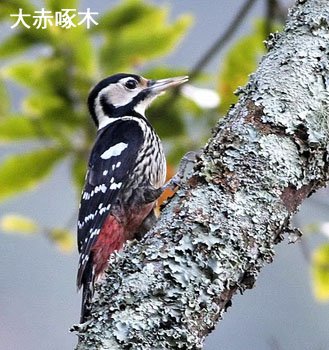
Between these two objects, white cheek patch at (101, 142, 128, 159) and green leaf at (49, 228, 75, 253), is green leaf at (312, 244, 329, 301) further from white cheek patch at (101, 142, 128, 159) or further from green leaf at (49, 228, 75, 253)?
green leaf at (49, 228, 75, 253)

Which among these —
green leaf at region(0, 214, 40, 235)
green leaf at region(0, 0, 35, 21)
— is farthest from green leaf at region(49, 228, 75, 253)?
green leaf at region(0, 0, 35, 21)

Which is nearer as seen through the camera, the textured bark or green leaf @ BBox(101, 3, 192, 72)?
the textured bark

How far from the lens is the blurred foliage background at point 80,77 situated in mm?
3084

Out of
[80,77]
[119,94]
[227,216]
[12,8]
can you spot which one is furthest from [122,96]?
[227,216]

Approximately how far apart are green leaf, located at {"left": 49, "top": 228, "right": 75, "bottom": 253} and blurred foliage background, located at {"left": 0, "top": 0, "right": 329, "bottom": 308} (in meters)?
0.31

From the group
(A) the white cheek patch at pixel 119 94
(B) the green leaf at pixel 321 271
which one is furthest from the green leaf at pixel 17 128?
(B) the green leaf at pixel 321 271

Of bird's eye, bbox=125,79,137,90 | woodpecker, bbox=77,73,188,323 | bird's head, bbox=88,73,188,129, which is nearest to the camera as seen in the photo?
woodpecker, bbox=77,73,188,323

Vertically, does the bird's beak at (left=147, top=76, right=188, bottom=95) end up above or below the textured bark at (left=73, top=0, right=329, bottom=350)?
above

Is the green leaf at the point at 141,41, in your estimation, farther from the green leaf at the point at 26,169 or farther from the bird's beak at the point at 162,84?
the green leaf at the point at 26,169

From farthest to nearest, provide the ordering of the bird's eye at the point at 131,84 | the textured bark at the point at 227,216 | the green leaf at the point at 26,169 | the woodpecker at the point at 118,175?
the bird's eye at the point at 131,84 → the green leaf at the point at 26,169 → the woodpecker at the point at 118,175 → the textured bark at the point at 227,216

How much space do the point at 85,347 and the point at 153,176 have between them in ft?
5.36

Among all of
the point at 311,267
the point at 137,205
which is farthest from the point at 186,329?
the point at 311,267

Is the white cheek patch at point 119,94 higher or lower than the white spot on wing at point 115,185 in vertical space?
higher

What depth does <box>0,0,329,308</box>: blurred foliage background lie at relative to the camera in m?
3.08
